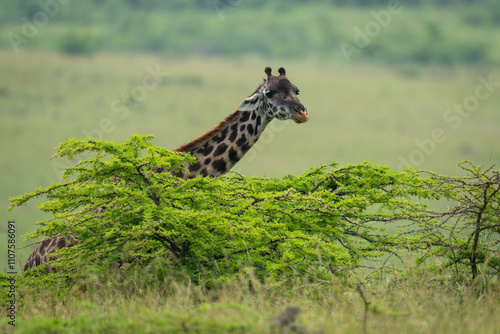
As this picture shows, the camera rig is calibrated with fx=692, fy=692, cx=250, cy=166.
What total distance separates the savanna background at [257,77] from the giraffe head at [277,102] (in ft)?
68.9

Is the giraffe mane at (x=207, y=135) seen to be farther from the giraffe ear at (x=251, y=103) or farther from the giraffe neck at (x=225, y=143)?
the giraffe ear at (x=251, y=103)

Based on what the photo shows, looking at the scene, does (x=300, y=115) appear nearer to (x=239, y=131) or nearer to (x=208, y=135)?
(x=239, y=131)

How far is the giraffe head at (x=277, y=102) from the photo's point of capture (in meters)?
11.2

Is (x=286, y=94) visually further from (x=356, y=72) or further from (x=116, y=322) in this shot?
(x=356, y=72)

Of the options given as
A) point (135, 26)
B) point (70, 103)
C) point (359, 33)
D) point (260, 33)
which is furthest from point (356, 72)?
point (70, 103)

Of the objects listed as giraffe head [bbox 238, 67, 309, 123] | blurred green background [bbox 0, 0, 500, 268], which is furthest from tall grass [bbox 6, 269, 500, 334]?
blurred green background [bbox 0, 0, 500, 268]

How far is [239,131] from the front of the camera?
38.1 feet

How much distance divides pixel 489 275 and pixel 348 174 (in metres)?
2.37

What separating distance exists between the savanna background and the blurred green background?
240mm

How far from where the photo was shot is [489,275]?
920cm

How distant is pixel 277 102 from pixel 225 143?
1.09m

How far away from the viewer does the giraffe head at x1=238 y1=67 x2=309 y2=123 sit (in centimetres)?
1123

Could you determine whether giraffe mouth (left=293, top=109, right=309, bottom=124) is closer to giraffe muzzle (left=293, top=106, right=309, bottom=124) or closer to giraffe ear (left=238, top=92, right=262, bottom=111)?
giraffe muzzle (left=293, top=106, right=309, bottom=124)

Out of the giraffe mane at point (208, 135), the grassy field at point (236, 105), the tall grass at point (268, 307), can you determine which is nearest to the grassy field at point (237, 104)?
the grassy field at point (236, 105)
